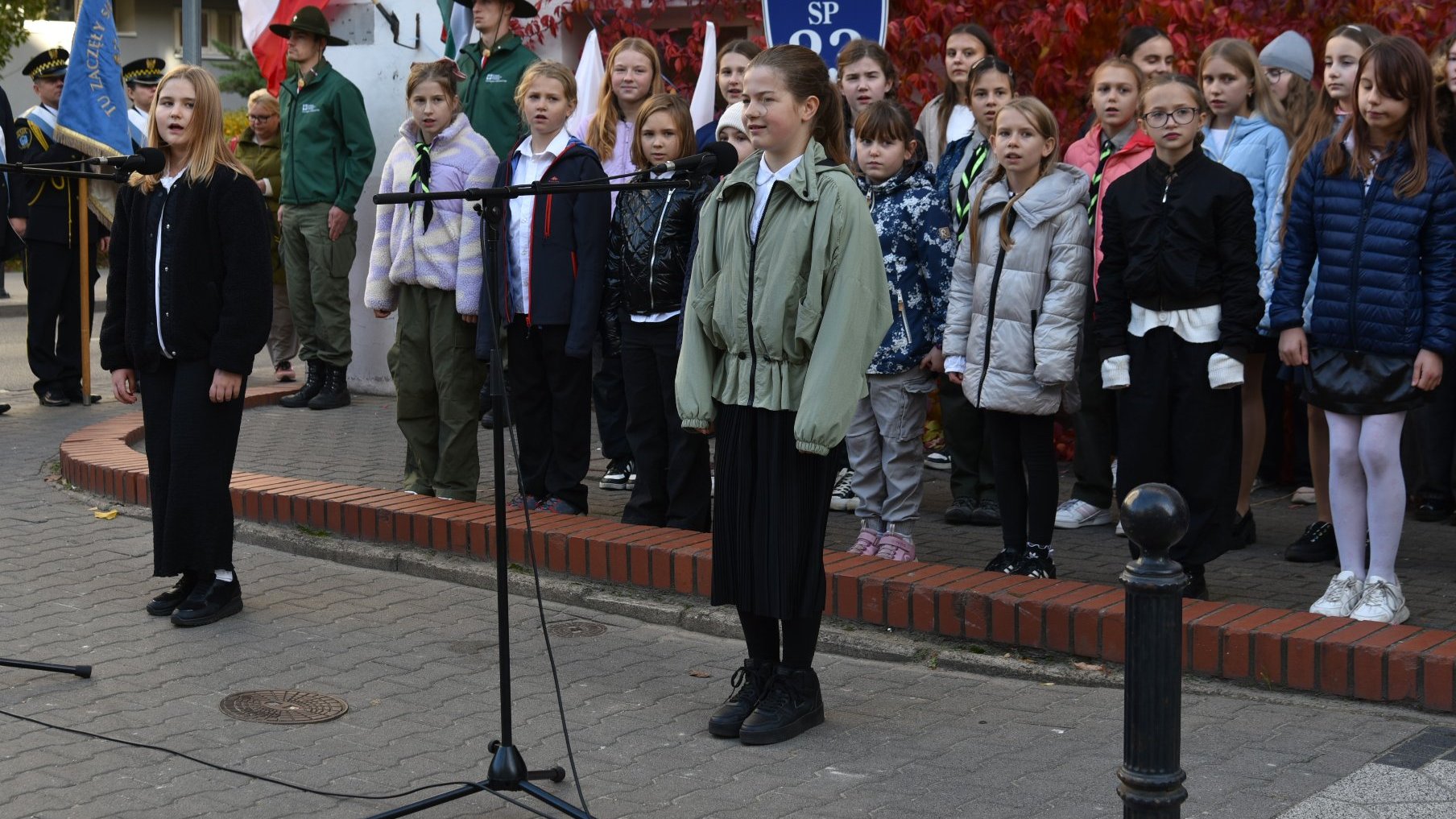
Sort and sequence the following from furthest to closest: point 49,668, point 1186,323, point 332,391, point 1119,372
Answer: point 332,391, point 1119,372, point 1186,323, point 49,668

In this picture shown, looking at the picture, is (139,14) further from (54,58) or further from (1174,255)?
(1174,255)

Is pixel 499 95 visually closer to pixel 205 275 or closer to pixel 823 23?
pixel 823 23

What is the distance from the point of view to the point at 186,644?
608 centimetres

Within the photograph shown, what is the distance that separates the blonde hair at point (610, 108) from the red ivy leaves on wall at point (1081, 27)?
6.32 feet

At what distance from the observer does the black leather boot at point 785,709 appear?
500 centimetres

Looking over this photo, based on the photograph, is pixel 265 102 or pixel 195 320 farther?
pixel 265 102

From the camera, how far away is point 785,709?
5.08 m

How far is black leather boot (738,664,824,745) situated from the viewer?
16.4ft

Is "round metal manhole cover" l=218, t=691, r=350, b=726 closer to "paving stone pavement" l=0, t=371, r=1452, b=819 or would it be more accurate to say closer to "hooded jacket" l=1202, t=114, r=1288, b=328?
"paving stone pavement" l=0, t=371, r=1452, b=819

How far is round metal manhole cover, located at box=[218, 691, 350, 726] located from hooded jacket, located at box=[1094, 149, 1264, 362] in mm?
2949

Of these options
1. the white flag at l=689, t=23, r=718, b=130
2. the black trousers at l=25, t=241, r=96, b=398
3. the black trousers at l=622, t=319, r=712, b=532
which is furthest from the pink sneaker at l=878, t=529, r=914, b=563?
the black trousers at l=25, t=241, r=96, b=398

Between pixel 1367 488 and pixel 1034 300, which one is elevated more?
pixel 1034 300

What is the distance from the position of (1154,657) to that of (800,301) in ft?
6.36

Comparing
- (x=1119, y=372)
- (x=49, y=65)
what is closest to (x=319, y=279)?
(x=49, y=65)
